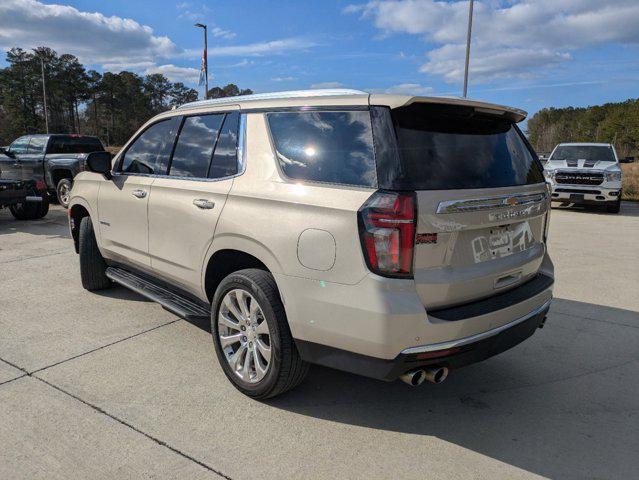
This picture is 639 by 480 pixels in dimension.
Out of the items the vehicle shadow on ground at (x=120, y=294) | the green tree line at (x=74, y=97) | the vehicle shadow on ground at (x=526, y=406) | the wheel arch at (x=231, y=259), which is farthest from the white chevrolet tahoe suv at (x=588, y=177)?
the green tree line at (x=74, y=97)

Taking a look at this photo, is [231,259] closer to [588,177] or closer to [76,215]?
[76,215]

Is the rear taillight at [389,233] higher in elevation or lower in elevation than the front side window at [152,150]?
lower

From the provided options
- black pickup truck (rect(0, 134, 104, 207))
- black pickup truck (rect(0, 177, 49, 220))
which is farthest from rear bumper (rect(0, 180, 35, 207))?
black pickup truck (rect(0, 134, 104, 207))

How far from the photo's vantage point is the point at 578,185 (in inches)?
503

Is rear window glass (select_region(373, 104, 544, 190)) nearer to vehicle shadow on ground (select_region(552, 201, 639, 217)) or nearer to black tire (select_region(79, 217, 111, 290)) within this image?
black tire (select_region(79, 217, 111, 290))

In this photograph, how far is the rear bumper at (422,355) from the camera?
8.07ft

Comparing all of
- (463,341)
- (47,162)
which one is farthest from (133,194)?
(47,162)

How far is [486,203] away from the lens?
2.66 metres

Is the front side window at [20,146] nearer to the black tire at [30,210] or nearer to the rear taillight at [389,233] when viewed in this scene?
the black tire at [30,210]

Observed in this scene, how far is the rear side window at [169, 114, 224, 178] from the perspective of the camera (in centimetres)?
354

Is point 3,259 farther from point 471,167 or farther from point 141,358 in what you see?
point 471,167

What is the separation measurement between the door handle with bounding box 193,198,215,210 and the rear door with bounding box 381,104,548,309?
136cm

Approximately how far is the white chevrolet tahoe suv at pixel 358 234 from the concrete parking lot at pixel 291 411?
A: 0.37 meters

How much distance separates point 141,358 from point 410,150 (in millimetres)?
2515
